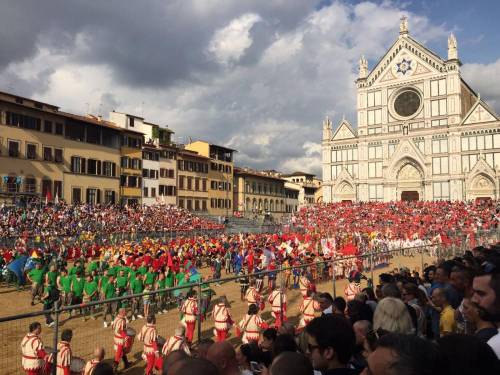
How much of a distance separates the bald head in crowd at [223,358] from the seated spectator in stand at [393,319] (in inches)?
76.5

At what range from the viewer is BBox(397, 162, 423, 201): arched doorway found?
5559 centimetres

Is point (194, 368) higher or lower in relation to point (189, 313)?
higher

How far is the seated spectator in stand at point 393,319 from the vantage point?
15.9 feet

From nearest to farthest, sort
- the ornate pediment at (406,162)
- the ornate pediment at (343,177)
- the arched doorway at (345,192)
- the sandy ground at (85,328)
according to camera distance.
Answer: the sandy ground at (85,328)
the ornate pediment at (406,162)
the arched doorway at (345,192)
the ornate pediment at (343,177)

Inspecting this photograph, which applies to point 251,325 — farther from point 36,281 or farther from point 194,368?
point 36,281

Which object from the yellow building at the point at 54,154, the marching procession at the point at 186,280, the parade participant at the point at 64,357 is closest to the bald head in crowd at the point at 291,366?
the marching procession at the point at 186,280

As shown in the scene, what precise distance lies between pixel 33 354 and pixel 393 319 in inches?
288

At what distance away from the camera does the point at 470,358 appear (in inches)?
110

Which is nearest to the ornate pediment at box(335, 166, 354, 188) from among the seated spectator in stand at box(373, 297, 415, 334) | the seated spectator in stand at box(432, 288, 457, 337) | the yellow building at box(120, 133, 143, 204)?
the yellow building at box(120, 133, 143, 204)

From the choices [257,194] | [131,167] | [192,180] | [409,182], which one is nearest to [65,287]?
[131,167]

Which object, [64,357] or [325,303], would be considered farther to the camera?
[64,357]

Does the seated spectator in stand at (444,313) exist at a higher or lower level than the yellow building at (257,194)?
lower

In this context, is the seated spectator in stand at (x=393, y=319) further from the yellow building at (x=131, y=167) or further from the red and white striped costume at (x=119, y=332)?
the yellow building at (x=131, y=167)

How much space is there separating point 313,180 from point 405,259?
87264 mm
